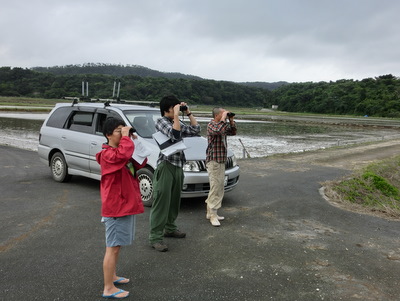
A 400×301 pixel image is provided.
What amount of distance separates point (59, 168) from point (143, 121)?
103 inches

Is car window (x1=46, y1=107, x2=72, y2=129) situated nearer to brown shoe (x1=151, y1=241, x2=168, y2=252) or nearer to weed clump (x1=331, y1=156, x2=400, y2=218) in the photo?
brown shoe (x1=151, y1=241, x2=168, y2=252)

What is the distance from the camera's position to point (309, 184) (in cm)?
896

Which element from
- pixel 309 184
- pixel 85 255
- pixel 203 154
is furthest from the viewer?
pixel 309 184

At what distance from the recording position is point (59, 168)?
816 centimetres

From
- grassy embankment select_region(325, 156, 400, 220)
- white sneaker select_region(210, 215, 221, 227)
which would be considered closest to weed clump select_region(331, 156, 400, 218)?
grassy embankment select_region(325, 156, 400, 220)

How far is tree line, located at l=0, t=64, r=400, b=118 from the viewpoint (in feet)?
262

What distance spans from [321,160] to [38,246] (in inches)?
448

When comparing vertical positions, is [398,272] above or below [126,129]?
below

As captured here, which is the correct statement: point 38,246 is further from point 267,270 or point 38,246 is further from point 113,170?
point 267,270

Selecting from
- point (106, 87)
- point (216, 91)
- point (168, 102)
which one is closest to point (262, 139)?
point (168, 102)

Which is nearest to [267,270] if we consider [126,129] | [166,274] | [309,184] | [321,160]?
[166,274]

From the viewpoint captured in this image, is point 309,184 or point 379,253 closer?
point 379,253

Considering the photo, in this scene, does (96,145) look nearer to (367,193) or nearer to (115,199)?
(115,199)

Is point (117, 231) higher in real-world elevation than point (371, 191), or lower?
higher
